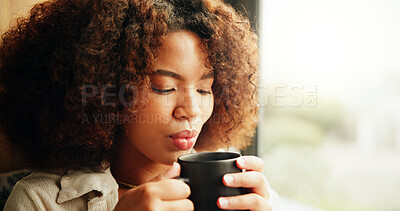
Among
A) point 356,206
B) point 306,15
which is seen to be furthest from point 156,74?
point 356,206

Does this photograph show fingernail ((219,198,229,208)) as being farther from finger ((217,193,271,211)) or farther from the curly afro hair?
the curly afro hair

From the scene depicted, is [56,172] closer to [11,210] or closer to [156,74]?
[11,210]

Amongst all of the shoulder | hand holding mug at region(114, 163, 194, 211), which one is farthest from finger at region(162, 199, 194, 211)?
the shoulder

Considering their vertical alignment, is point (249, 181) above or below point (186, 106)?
below

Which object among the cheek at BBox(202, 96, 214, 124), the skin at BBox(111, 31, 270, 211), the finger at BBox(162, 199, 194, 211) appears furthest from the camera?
the cheek at BBox(202, 96, 214, 124)

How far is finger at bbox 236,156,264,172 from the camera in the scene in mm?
636

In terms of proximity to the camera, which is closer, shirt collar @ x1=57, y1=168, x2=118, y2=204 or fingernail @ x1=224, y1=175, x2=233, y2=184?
fingernail @ x1=224, y1=175, x2=233, y2=184

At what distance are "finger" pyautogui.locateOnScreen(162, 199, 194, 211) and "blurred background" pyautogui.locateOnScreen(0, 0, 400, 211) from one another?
563 mm

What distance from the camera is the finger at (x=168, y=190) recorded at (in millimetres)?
598

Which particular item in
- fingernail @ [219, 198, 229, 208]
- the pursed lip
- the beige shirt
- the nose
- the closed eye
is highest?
the closed eye

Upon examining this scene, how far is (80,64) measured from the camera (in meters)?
Answer: 0.72

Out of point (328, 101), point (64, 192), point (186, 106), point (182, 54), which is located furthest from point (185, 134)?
point (328, 101)

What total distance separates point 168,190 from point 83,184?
27 centimetres

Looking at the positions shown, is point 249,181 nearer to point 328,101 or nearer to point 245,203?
point 245,203
